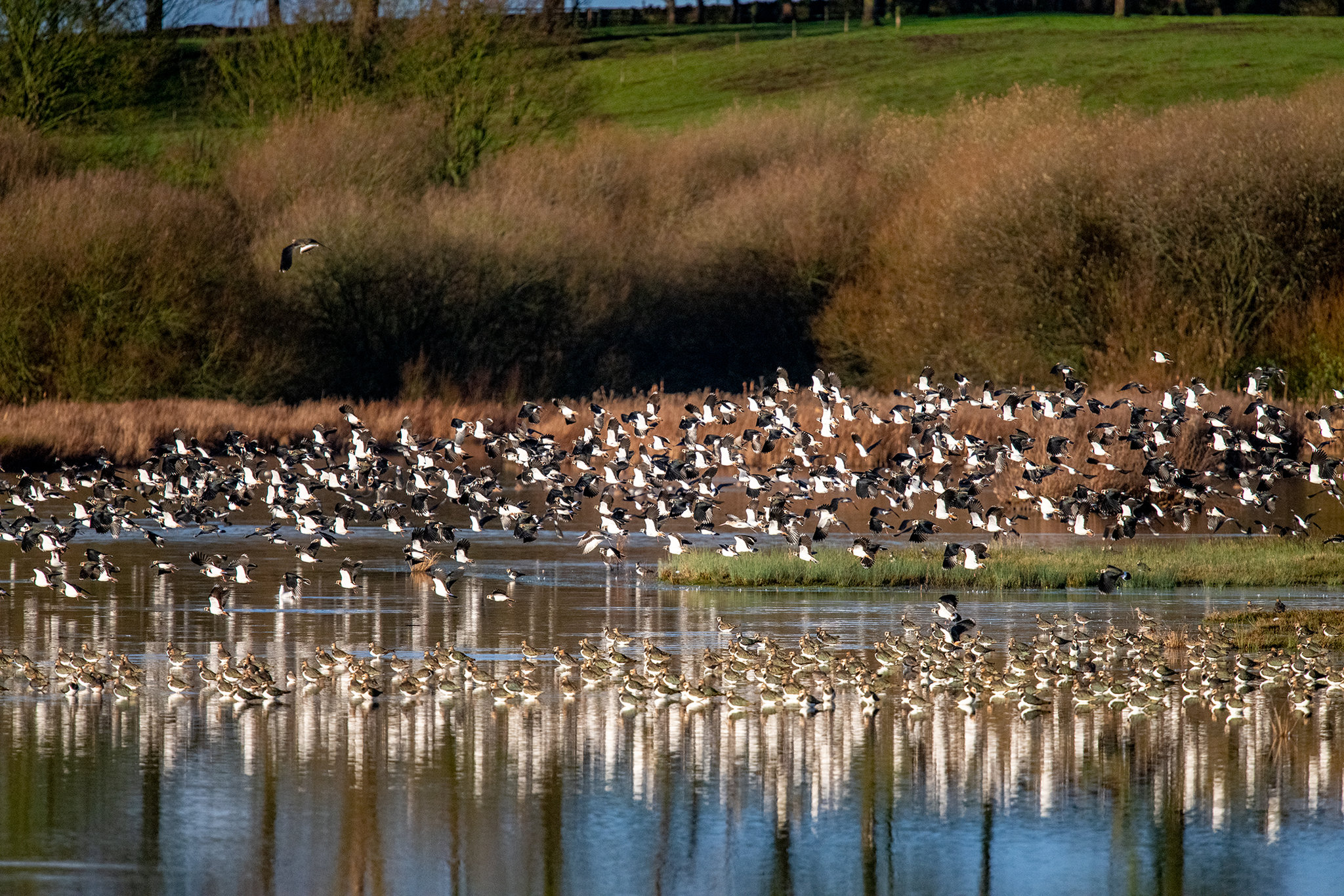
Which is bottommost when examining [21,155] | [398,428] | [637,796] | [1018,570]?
[637,796]

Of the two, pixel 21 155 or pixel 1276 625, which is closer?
pixel 1276 625

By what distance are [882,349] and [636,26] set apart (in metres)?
66.1

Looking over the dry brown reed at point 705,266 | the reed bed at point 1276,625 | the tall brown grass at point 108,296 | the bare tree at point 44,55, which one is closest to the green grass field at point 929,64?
the bare tree at point 44,55

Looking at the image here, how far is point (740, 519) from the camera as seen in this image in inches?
1176

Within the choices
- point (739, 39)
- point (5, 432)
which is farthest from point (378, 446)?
point (739, 39)

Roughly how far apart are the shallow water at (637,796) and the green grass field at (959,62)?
242ft

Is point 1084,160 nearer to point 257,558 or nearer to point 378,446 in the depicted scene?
point 378,446

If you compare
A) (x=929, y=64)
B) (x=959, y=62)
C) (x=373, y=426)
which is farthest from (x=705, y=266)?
(x=959, y=62)

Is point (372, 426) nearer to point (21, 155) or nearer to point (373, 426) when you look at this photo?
point (373, 426)

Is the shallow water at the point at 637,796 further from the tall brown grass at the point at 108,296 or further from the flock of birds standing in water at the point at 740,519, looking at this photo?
the tall brown grass at the point at 108,296

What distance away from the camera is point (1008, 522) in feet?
93.8

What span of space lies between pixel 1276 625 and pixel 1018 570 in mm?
4685

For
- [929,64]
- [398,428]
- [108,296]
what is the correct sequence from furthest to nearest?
[929,64]
[108,296]
[398,428]

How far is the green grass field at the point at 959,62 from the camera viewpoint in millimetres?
91312
